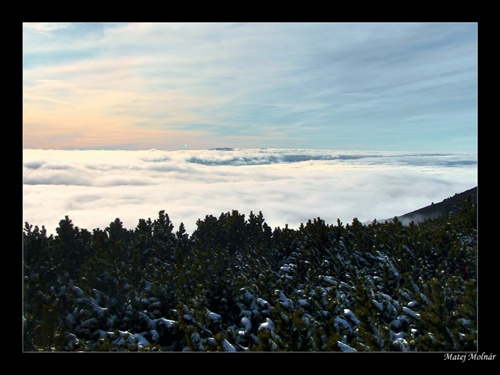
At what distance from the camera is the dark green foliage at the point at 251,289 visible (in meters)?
12.2

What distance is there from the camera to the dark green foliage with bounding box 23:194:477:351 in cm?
1222

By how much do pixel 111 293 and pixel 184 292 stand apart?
5083 mm

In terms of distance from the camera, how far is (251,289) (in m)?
26.0

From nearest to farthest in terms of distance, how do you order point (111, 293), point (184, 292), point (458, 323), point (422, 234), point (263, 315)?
point (458, 323), point (263, 315), point (111, 293), point (184, 292), point (422, 234)
